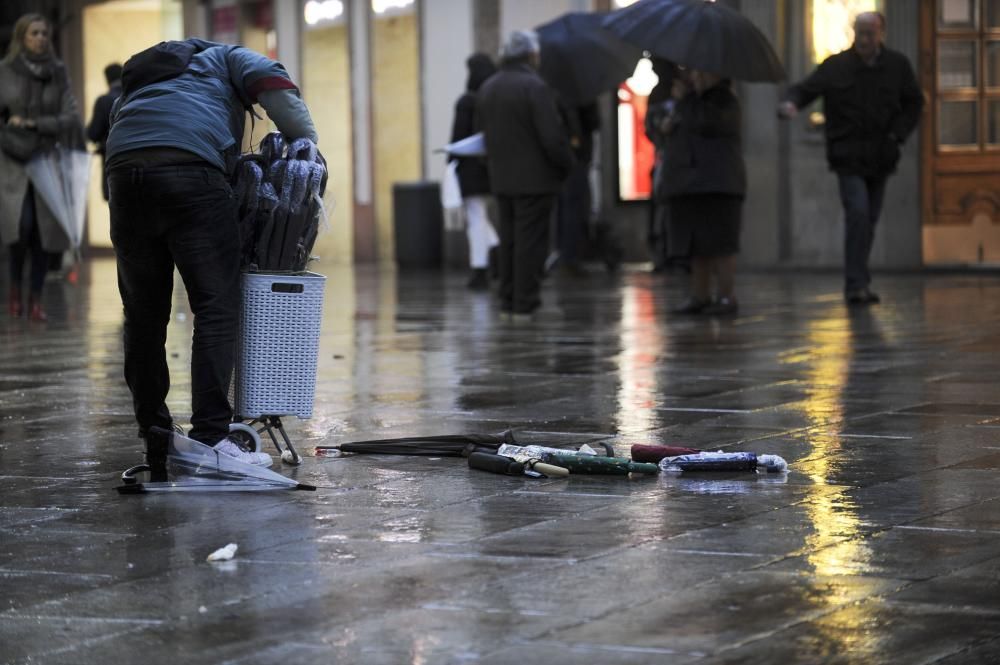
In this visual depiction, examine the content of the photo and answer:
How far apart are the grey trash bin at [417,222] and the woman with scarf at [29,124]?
11.2 m

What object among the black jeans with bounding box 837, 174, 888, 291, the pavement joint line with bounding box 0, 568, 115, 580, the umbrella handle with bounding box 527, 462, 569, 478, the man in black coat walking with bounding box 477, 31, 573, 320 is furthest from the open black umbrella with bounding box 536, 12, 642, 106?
the pavement joint line with bounding box 0, 568, 115, 580

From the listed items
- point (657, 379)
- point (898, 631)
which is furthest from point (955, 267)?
point (898, 631)

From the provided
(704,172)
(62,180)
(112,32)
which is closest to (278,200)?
(704,172)

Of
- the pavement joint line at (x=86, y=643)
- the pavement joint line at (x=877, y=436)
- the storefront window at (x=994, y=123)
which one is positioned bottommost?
the pavement joint line at (x=877, y=436)

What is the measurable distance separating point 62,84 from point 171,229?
7888mm

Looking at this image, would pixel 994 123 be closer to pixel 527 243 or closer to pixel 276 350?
pixel 527 243

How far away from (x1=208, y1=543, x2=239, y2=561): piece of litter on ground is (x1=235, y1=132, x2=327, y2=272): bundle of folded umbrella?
1.72 meters

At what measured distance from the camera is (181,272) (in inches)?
234

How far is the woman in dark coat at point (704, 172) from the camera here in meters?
13.3

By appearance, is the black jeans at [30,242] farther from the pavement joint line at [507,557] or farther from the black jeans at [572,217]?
the pavement joint line at [507,557]

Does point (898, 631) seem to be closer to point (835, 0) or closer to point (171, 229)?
point (171, 229)

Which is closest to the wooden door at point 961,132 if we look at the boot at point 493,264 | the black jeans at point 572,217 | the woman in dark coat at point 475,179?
the black jeans at point 572,217

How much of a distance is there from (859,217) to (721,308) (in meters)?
1.31

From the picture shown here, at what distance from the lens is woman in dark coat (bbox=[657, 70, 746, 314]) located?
43.8 feet
